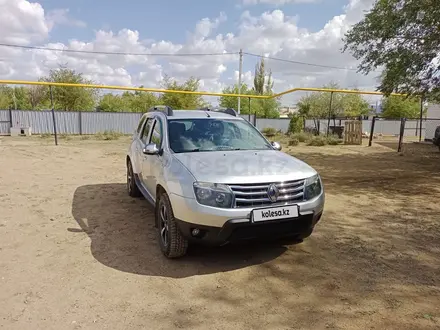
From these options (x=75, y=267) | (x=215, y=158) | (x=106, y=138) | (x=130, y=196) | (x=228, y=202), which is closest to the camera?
(x=228, y=202)

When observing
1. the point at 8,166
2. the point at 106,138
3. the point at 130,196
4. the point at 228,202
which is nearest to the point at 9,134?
the point at 106,138

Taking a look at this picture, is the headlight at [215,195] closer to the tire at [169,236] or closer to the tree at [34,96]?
the tire at [169,236]

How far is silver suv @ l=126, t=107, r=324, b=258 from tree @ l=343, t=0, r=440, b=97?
6.84m

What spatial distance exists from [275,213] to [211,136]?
1584 mm

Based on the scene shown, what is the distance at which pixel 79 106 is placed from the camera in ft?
101

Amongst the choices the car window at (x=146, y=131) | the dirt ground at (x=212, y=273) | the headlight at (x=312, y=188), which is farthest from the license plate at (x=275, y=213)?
the car window at (x=146, y=131)

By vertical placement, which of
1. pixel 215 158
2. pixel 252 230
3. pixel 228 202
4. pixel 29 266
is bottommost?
pixel 29 266

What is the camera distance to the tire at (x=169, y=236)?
139 inches

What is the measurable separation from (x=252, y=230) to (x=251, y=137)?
5.89ft

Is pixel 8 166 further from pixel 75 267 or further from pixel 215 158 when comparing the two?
pixel 215 158

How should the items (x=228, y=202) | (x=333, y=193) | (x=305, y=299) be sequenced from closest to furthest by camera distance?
(x=305, y=299) → (x=228, y=202) → (x=333, y=193)

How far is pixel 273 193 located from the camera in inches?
130

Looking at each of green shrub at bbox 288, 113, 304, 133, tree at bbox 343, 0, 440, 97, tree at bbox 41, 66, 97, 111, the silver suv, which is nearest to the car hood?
the silver suv

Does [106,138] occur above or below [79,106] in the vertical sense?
below
